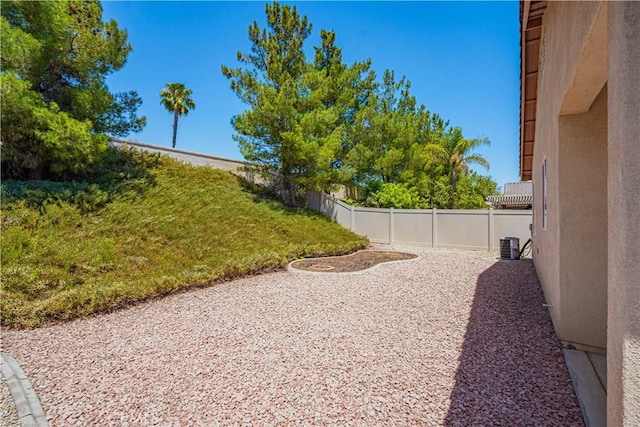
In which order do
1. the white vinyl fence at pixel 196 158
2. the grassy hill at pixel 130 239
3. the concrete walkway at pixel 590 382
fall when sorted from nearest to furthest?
the concrete walkway at pixel 590 382, the grassy hill at pixel 130 239, the white vinyl fence at pixel 196 158

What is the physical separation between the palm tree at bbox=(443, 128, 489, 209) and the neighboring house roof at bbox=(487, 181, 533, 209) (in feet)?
7.72

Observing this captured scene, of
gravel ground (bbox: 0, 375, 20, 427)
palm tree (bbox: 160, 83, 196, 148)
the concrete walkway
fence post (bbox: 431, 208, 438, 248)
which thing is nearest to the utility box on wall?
fence post (bbox: 431, 208, 438, 248)

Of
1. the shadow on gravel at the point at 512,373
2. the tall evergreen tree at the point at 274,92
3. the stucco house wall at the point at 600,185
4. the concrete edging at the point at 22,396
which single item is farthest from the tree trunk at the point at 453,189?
the concrete edging at the point at 22,396

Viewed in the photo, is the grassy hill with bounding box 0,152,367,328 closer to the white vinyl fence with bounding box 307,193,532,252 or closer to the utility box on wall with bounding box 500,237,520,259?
the white vinyl fence with bounding box 307,193,532,252

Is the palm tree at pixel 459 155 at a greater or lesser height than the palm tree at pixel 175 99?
lesser

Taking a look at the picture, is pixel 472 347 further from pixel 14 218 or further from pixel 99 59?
pixel 99 59

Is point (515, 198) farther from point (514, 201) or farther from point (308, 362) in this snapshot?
point (308, 362)

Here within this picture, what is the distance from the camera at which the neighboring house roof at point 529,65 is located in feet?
15.7

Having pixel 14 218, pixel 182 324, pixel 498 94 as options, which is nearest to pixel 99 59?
pixel 14 218

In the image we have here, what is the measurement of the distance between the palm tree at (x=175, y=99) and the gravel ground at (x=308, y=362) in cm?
2721

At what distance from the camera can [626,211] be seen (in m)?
1.35

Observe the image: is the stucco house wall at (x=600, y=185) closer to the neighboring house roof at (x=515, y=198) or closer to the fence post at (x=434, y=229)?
the fence post at (x=434, y=229)

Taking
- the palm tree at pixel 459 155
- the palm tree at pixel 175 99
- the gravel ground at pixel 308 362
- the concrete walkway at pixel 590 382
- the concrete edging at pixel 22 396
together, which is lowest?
the concrete edging at pixel 22 396

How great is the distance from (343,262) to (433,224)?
6293 millimetres
